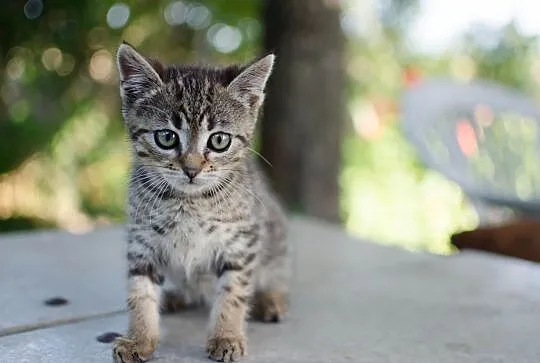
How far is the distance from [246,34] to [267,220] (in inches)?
122

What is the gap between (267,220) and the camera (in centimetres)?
200

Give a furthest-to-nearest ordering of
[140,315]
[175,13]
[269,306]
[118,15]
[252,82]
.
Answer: [175,13] < [118,15] < [269,306] < [252,82] < [140,315]

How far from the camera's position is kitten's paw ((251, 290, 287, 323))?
72.5 inches

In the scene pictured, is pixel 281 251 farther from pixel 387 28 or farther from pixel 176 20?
pixel 387 28

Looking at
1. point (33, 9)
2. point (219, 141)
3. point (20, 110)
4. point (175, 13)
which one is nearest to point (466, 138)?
point (175, 13)

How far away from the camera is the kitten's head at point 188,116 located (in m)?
1.60

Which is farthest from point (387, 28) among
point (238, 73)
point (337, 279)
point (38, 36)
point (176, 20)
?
point (238, 73)

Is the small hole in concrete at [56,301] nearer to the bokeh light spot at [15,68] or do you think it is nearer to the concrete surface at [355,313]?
the concrete surface at [355,313]

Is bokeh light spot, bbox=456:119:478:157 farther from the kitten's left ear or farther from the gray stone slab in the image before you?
the kitten's left ear

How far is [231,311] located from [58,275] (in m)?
0.75

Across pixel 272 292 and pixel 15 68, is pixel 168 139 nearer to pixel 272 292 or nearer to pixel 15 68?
pixel 272 292

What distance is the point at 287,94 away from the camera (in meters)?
3.76

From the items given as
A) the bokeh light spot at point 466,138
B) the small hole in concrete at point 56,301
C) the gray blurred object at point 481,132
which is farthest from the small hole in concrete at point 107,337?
the bokeh light spot at point 466,138

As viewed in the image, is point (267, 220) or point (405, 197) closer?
point (267, 220)
